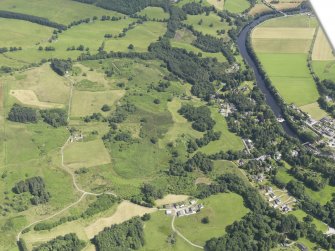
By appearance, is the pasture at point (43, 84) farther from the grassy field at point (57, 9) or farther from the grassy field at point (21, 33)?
the grassy field at point (57, 9)

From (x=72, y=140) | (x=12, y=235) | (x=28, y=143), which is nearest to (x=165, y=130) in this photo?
(x=72, y=140)

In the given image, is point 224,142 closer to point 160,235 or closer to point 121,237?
point 160,235

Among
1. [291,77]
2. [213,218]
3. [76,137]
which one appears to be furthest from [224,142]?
[291,77]

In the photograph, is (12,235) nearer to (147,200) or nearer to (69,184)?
(69,184)

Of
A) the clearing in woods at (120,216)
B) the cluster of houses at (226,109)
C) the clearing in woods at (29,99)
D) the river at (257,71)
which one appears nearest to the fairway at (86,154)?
the clearing in woods at (120,216)

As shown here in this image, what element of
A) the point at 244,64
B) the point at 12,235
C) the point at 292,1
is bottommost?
the point at 12,235

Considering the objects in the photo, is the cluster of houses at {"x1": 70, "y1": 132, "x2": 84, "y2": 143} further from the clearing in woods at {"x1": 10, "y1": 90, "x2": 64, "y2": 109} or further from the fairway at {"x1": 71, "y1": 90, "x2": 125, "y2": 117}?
the clearing in woods at {"x1": 10, "y1": 90, "x2": 64, "y2": 109}
